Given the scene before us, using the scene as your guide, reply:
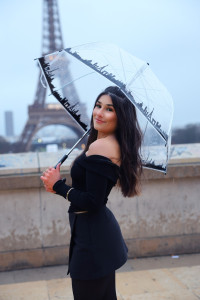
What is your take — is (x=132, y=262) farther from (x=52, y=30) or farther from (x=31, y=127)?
(x=52, y=30)

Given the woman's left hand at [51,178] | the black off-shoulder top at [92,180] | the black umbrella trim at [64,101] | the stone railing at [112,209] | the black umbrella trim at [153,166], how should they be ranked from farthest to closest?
the stone railing at [112,209] < the black umbrella trim at [64,101] < the black umbrella trim at [153,166] < the woman's left hand at [51,178] < the black off-shoulder top at [92,180]

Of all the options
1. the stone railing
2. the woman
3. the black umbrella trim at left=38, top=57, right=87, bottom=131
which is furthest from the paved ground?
the black umbrella trim at left=38, top=57, right=87, bottom=131

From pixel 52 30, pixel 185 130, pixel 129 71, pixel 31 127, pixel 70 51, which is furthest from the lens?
pixel 52 30

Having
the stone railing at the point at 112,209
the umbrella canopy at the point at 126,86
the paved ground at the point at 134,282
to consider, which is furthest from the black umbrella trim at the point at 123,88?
the stone railing at the point at 112,209

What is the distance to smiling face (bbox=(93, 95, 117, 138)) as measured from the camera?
2104mm

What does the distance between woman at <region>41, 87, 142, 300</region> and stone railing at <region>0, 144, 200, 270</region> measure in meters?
2.29

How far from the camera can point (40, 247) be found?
15.1ft

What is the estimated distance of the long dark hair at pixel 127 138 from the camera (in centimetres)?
210

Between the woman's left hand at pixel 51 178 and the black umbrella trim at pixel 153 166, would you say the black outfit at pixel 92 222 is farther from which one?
the black umbrella trim at pixel 153 166

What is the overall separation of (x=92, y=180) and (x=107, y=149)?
0.63ft

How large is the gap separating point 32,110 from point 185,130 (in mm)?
20795

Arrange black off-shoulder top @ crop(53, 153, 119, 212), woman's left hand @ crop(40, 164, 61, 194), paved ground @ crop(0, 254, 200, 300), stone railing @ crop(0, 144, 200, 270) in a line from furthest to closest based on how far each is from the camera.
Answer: stone railing @ crop(0, 144, 200, 270), paved ground @ crop(0, 254, 200, 300), woman's left hand @ crop(40, 164, 61, 194), black off-shoulder top @ crop(53, 153, 119, 212)

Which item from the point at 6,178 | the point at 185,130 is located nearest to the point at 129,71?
the point at 6,178

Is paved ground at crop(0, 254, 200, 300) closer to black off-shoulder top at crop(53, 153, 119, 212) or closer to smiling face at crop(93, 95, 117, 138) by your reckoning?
black off-shoulder top at crop(53, 153, 119, 212)
